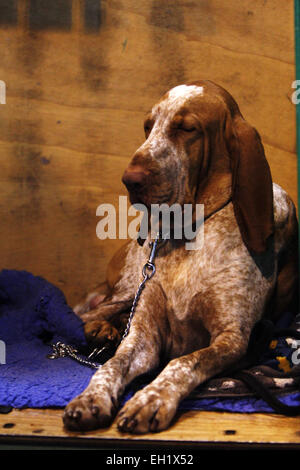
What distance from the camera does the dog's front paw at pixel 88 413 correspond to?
120 centimetres

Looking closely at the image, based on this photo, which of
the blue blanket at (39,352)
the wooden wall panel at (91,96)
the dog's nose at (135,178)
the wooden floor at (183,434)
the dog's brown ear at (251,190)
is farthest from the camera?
the wooden wall panel at (91,96)

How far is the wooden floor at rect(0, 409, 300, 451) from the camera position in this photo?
113 centimetres

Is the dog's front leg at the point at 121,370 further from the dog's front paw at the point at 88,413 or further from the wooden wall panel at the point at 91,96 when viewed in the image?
the wooden wall panel at the point at 91,96

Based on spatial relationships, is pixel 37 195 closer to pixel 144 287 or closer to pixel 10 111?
pixel 10 111

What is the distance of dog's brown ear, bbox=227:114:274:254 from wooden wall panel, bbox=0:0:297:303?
0.71 m

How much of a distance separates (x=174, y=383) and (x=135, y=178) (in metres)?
0.55

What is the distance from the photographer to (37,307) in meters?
2.01

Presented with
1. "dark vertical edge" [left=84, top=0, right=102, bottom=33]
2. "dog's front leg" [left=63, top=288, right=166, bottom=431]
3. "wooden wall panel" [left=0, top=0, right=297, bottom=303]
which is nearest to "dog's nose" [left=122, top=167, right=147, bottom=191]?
"dog's front leg" [left=63, top=288, right=166, bottom=431]

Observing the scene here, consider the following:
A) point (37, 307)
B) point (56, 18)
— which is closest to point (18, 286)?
point (37, 307)

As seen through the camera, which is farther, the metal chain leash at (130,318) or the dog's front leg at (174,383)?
the metal chain leash at (130,318)

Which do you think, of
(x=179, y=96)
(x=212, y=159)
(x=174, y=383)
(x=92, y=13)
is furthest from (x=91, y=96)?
(x=174, y=383)

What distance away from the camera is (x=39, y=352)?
71.3 inches

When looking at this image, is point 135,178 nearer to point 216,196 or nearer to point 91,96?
point 216,196

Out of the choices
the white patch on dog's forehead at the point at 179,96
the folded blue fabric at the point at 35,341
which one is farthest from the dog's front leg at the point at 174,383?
the white patch on dog's forehead at the point at 179,96
